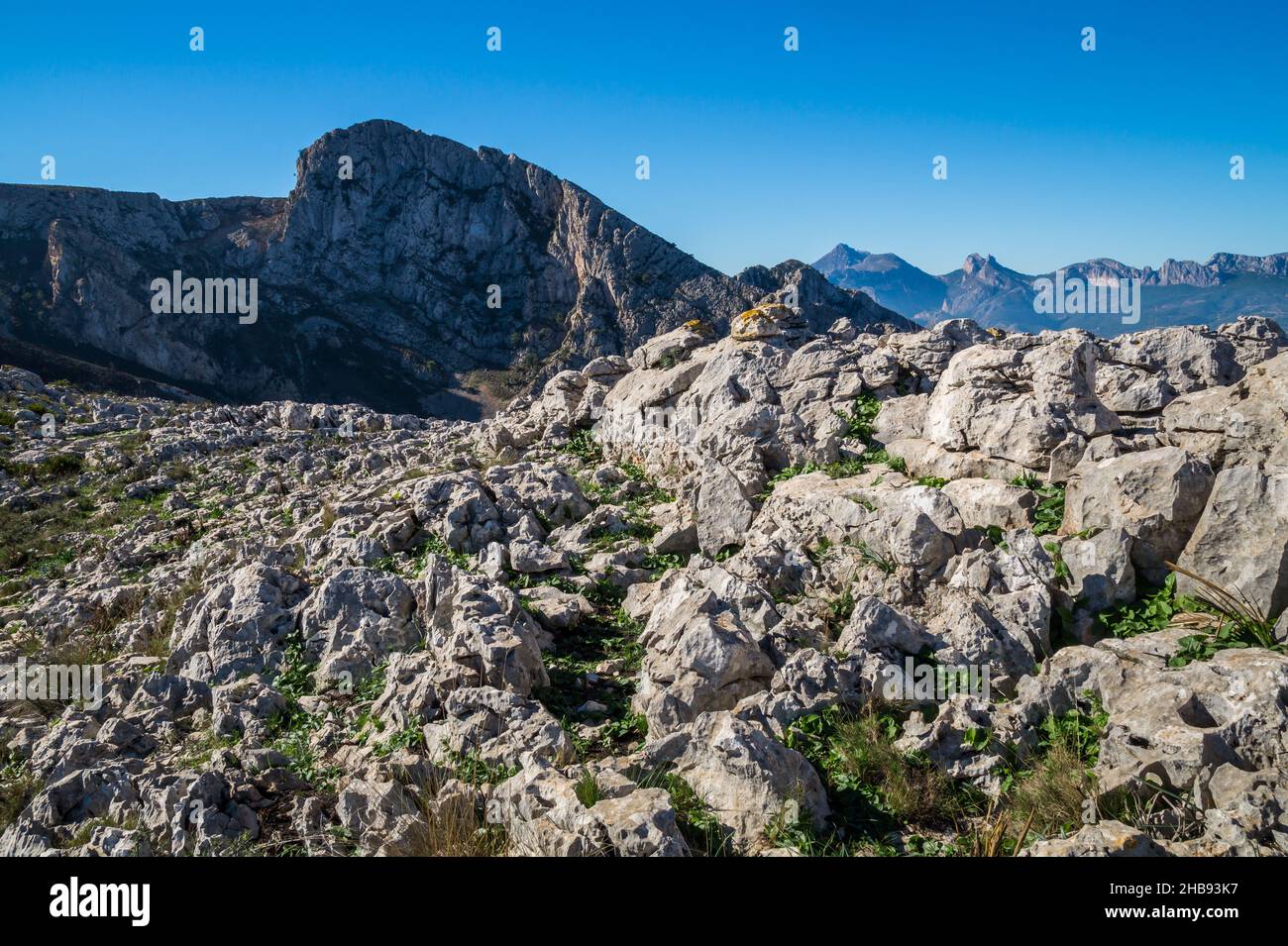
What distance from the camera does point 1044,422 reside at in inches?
358

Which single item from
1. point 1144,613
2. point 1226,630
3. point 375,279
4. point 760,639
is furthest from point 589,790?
point 375,279

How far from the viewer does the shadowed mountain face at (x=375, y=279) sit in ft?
317

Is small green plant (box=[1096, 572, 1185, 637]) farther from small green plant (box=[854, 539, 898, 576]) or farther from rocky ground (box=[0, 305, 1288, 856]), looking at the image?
small green plant (box=[854, 539, 898, 576])

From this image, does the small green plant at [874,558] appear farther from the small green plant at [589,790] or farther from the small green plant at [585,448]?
the small green plant at [585,448]

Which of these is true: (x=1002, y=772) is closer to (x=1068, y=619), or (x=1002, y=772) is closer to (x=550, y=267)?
(x=1068, y=619)

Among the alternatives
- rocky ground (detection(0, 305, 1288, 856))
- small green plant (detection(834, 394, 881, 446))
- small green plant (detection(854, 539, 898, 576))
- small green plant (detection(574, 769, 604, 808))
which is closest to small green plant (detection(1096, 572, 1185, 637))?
rocky ground (detection(0, 305, 1288, 856))

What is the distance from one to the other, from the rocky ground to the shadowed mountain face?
9197 centimetres

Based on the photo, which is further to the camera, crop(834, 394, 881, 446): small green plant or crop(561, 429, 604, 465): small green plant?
crop(561, 429, 604, 465): small green plant

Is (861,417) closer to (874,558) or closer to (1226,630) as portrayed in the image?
(874,558)

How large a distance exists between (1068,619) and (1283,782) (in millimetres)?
2507

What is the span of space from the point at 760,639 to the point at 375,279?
125m

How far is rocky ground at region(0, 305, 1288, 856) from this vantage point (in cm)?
516

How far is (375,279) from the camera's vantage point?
119 metres

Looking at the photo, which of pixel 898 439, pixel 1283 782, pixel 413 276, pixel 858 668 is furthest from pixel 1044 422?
pixel 413 276
